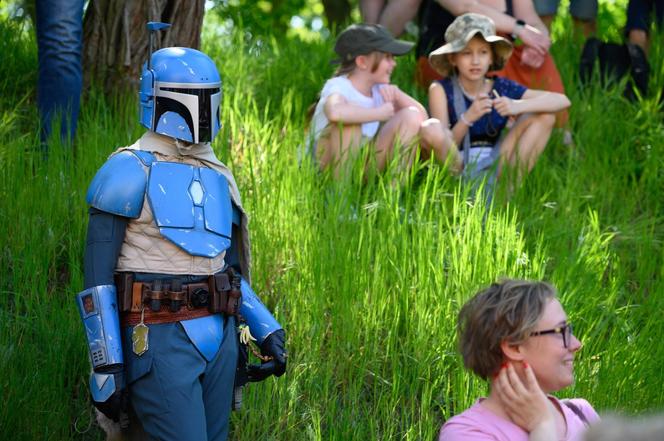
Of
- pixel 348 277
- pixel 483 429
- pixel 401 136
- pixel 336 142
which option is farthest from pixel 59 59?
pixel 483 429

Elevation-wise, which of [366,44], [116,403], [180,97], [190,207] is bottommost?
[116,403]

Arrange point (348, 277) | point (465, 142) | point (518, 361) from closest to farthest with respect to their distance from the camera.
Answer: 1. point (518, 361)
2. point (348, 277)
3. point (465, 142)

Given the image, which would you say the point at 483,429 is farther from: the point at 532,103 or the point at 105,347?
the point at 532,103

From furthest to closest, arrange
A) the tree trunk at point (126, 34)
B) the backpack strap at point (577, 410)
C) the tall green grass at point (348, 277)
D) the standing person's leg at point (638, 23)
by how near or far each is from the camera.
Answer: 1. the standing person's leg at point (638, 23)
2. the tree trunk at point (126, 34)
3. the tall green grass at point (348, 277)
4. the backpack strap at point (577, 410)

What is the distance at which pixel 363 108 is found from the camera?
523 cm

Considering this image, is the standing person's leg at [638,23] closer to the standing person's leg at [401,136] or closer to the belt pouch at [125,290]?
the standing person's leg at [401,136]

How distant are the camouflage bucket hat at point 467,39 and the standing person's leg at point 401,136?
44 centimetres

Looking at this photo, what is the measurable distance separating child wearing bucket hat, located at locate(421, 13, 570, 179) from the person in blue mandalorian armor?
236 centimetres

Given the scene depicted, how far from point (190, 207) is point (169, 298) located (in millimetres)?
242

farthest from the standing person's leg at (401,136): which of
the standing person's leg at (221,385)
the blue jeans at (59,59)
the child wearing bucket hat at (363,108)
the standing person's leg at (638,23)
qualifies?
the standing person's leg at (221,385)

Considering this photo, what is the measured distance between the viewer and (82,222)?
4.57 metres

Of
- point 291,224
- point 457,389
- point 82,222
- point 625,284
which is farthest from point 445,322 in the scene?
point 82,222

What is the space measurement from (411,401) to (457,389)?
19cm

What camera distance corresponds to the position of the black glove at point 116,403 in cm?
298
